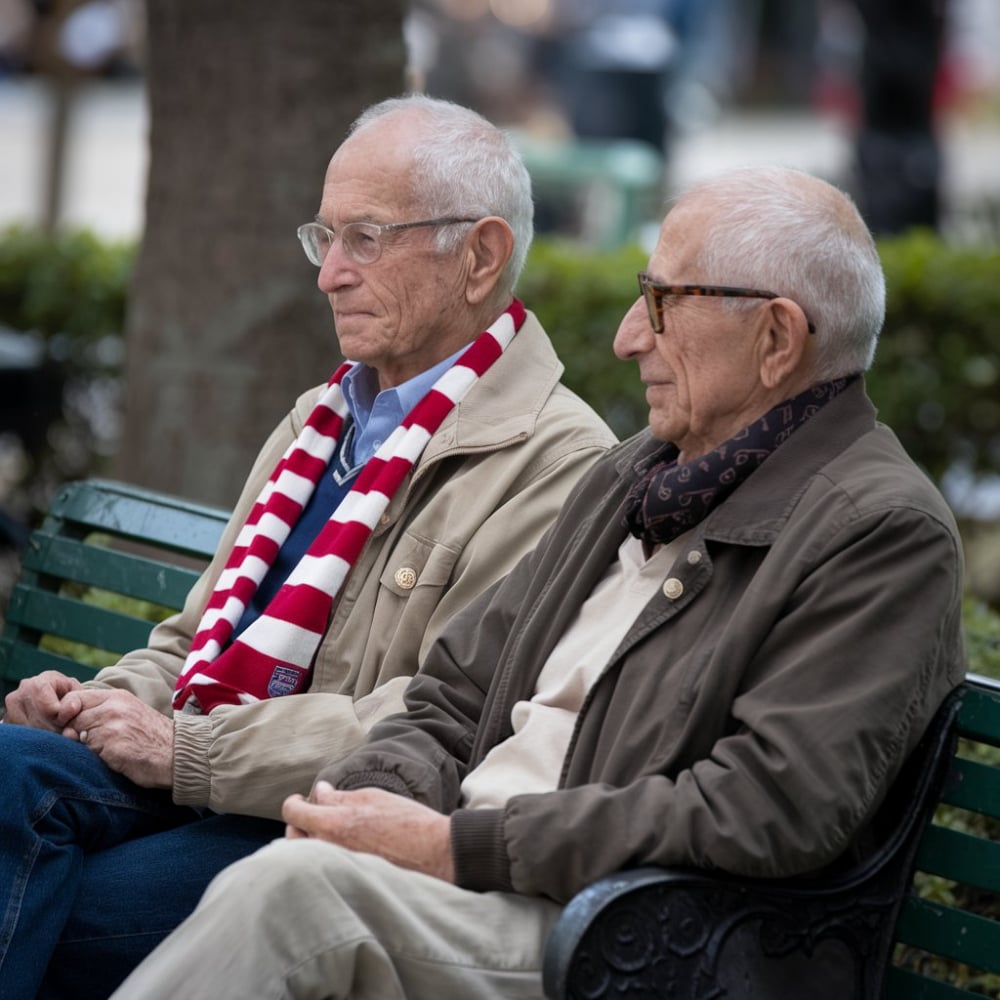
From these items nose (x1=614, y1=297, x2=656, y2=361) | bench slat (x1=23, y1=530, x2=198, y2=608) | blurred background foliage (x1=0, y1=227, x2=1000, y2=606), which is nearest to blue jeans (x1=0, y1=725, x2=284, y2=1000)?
→ bench slat (x1=23, y1=530, x2=198, y2=608)

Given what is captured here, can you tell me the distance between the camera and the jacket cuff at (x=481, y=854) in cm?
279

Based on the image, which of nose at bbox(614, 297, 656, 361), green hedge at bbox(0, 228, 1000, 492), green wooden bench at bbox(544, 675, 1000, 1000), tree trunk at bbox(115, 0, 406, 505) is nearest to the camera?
green wooden bench at bbox(544, 675, 1000, 1000)

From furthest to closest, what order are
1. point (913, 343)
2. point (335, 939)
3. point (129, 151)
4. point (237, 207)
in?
point (129, 151) < point (913, 343) < point (237, 207) < point (335, 939)

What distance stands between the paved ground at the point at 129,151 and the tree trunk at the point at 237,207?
5.84m

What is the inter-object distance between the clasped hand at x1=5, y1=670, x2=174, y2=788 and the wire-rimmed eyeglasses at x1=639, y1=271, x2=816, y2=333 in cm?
119

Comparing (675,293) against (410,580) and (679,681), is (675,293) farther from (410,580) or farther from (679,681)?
(410,580)

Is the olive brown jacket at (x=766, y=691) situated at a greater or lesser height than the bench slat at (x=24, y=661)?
greater

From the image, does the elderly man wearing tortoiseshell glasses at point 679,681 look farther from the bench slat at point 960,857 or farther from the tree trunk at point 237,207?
the tree trunk at point 237,207

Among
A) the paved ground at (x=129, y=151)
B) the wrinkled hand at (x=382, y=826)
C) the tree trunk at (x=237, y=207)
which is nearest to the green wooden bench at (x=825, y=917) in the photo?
the wrinkled hand at (x=382, y=826)

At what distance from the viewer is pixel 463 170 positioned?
371 centimetres

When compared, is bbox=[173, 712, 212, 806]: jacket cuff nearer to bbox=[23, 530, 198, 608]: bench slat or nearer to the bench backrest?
bbox=[23, 530, 198, 608]: bench slat

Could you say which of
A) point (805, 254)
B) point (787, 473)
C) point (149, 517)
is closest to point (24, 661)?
point (149, 517)

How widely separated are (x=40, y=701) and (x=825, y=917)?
1620 millimetres

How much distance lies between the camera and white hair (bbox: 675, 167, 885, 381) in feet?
9.66
